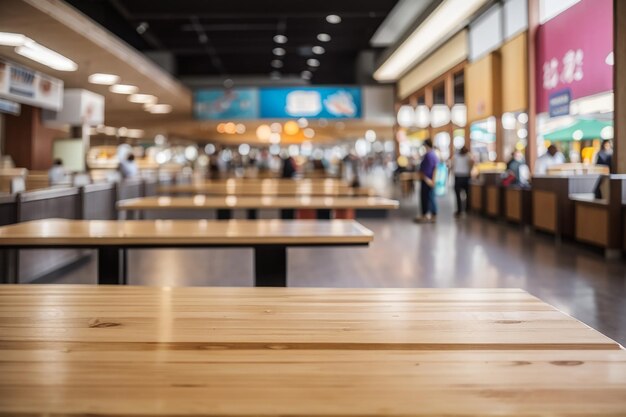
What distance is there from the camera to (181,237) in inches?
145

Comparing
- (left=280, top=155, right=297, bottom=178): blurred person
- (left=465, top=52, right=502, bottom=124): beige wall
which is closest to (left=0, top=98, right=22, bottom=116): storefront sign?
(left=280, top=155, right=297, bottom=178): blurred person

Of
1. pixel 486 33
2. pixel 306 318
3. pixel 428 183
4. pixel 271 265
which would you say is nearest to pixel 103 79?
pixel 428 183

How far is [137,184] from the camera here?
36.8ft

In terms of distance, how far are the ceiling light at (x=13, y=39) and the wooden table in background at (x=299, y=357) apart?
796 cm

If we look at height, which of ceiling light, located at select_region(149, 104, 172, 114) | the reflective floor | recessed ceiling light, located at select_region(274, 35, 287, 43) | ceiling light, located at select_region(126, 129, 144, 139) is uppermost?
recessed ceiling light, located at select_region(274, 35, 287, 43)

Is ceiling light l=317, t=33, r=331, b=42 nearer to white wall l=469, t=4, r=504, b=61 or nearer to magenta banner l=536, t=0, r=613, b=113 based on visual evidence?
white wall l=469, t=4, r=504, b=61

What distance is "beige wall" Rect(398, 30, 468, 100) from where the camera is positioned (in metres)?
15.0

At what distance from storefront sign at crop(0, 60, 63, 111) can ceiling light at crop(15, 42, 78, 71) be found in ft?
1.77

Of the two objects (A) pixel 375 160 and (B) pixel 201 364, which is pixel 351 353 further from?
(A) pixel 375 160

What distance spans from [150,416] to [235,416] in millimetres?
151

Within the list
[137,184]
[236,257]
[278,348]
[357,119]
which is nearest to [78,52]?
[137,184]

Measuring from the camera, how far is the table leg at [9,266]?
17.4 ft

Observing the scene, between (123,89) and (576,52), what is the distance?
10048mm

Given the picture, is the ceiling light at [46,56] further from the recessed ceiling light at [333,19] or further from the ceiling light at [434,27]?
the recessed ceiling light at [333,19]
